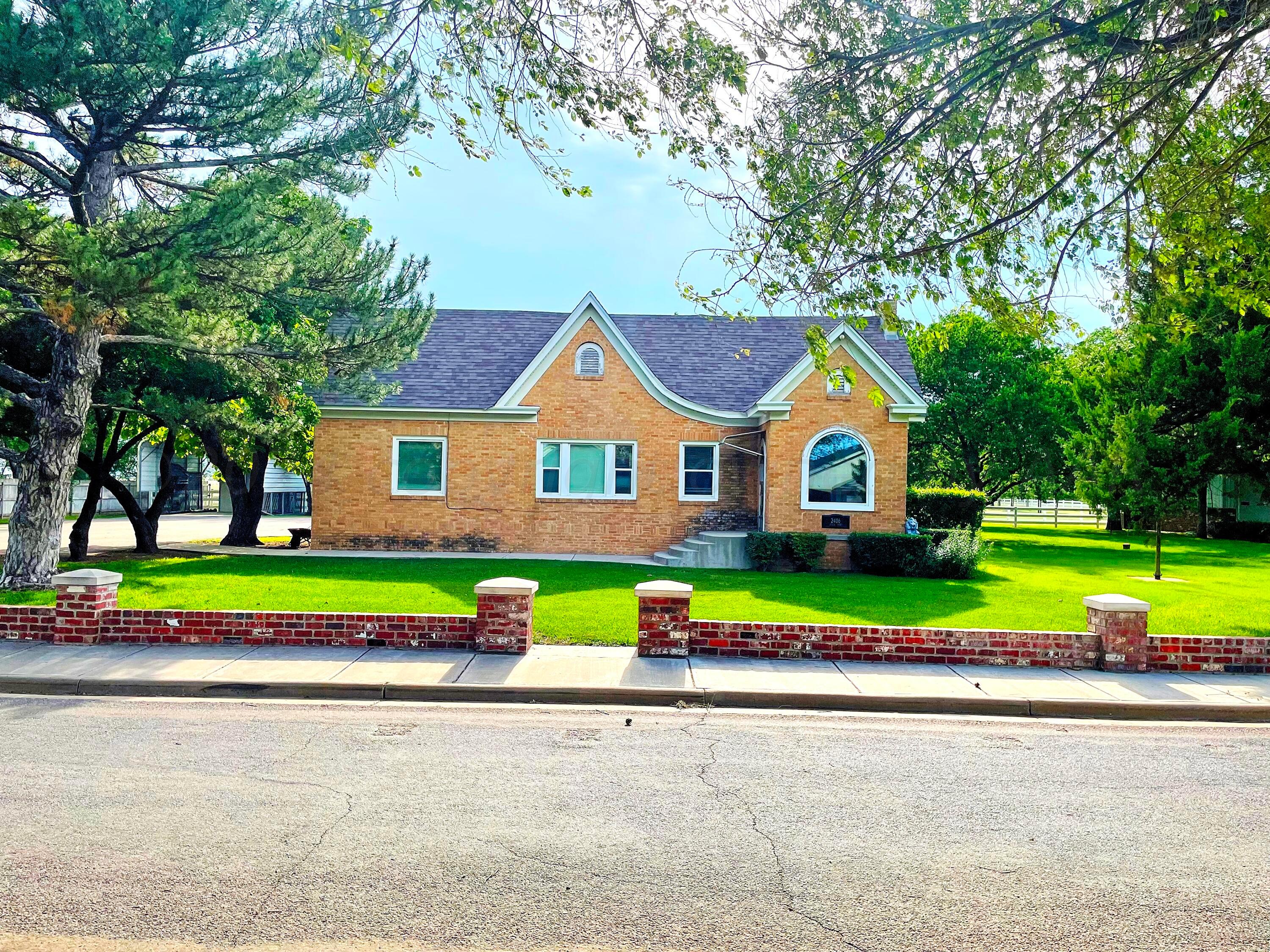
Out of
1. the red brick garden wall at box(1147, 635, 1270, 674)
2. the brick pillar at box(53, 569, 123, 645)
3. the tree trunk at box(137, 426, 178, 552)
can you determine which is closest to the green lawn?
the red brick garden wall at box(1147, 635, 1270, 674)

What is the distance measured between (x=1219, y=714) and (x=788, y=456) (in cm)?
1263

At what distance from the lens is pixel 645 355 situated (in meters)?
24.4

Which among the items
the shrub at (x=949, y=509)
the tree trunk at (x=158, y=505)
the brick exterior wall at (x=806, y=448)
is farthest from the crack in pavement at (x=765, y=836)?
the tree trunk at (x=158, y=505)

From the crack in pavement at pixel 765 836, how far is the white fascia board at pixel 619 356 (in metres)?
14.9

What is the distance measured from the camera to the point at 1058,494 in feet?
171

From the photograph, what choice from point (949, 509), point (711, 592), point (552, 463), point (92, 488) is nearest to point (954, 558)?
point (949, 509)

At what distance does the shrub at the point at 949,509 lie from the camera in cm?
2434

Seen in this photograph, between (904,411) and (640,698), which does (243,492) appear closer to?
(904,411)

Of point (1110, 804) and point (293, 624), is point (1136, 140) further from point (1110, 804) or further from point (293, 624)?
point (293, 624)

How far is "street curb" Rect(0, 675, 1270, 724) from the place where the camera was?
324 inches

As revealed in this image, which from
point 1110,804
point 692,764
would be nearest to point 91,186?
point 692,764

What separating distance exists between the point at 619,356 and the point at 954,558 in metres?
9.32

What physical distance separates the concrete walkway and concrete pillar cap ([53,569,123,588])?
10.0 metres

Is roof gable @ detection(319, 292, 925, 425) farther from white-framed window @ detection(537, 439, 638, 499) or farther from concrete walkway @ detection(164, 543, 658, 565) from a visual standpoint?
concrete walkway @ detection(164, 543, 658, 565)
